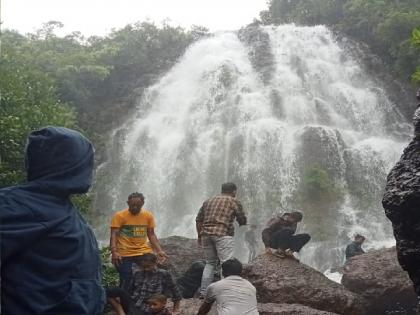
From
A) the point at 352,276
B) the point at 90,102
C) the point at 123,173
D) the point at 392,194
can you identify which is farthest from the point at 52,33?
the point at 392,194

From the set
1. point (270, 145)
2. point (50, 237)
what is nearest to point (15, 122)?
point (50, 237)

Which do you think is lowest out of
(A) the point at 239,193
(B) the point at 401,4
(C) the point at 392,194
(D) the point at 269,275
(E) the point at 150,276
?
(A) the point at 239,193

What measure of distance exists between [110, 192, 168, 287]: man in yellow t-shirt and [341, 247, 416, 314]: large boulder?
132 inches

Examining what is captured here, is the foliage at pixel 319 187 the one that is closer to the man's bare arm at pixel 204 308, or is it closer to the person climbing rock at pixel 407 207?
the man's bare arm at pixel 204 308

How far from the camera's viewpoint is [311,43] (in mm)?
26156

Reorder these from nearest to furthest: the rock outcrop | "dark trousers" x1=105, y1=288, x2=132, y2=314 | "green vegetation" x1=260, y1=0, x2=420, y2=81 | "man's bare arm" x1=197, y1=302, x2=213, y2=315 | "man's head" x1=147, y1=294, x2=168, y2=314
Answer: the rock outcrop
"man's bare arm" x1=197, y1=302, x2=213, y2=315
"dark trousers" x1=105, y1=288, x2=132, y2=314
"man's head" x1=147, y1=294, x2=168, y2=314
"green vegetation" x1=260, y1=0, x2=420, y2=81

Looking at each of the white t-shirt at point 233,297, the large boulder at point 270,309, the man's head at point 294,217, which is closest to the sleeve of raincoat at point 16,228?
the white t-shirt at point 233,297

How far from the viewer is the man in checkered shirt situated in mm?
6484

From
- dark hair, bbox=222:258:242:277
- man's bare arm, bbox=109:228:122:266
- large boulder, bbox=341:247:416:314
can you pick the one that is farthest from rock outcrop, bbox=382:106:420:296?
large boulder, bbox=341:247:416:314

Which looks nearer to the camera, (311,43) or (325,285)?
(325,285)

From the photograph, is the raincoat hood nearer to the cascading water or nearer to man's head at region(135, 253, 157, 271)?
man's head at region(135, 253, 157, 271)

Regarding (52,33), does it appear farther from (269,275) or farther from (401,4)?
(269,275)

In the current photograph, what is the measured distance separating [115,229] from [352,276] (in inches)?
156

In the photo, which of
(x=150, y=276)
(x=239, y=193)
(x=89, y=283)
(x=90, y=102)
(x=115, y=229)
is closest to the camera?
(x=89, y=283)
